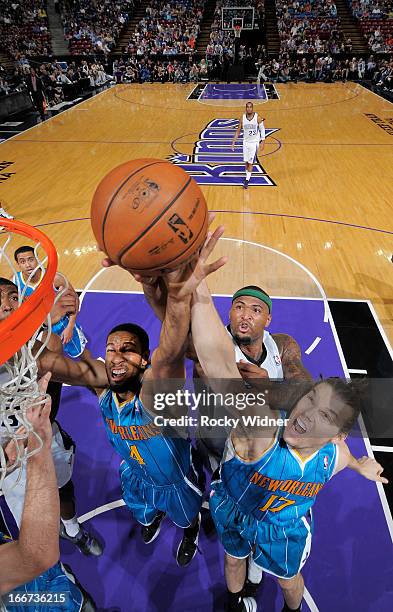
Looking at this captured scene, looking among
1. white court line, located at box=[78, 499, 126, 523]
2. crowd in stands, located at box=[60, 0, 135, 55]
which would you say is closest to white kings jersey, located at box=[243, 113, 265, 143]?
white court line, located at box=[78, 499, 126, 523]

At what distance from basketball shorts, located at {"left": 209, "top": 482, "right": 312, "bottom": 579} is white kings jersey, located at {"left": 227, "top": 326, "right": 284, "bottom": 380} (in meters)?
0.88

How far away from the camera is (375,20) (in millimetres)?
24516

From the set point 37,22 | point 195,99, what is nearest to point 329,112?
point 195,99

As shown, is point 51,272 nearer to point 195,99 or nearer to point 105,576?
point 105,576

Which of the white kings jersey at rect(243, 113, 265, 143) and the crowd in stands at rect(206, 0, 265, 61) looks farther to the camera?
the crowd in stands at rect(206, 0, 265, 61)

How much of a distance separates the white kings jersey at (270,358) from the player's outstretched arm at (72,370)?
0.91m

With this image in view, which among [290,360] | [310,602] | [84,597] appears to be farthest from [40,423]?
[310,602]

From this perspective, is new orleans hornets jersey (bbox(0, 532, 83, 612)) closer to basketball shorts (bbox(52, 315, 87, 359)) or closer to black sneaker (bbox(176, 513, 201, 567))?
black sneaker (bbox(176, 513, 201, 567))

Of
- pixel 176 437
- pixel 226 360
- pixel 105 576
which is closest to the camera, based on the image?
pixel 226 360

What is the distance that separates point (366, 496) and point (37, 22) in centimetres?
3407

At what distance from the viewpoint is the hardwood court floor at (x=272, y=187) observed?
19.4 feet

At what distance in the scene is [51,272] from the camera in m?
1.95

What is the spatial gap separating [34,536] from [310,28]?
97.7 feet

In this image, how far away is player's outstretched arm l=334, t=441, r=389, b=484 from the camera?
2.14 m
